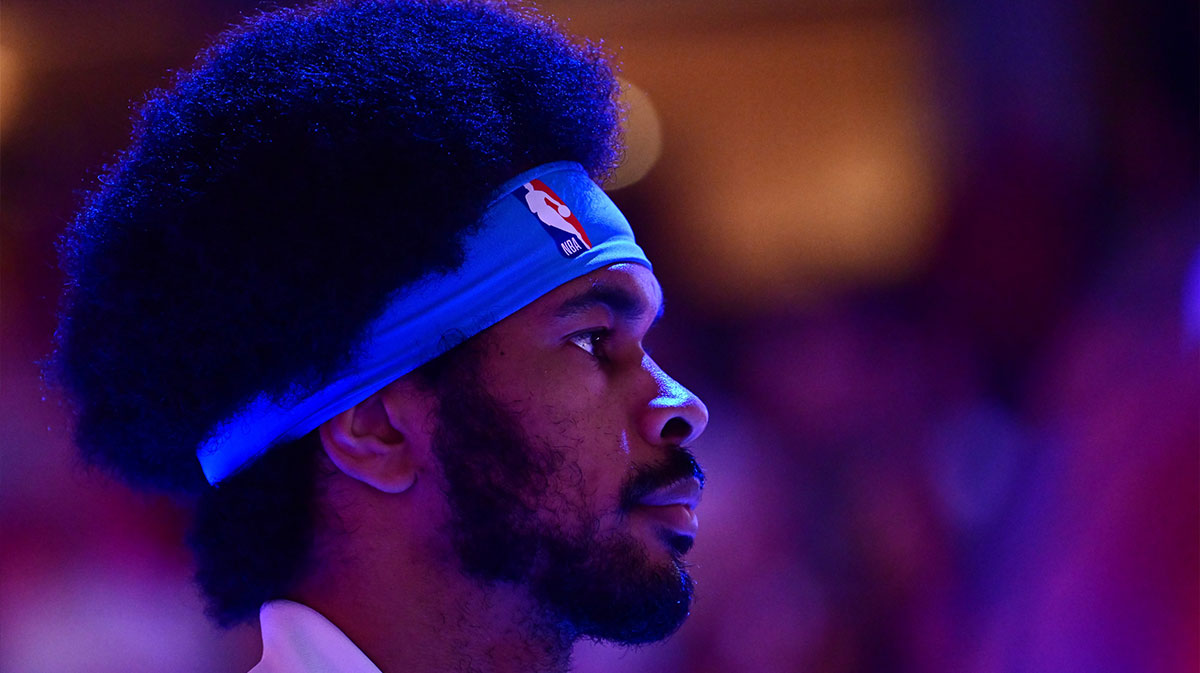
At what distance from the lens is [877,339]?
388cm

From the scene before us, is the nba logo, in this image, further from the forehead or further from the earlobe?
the earlobe

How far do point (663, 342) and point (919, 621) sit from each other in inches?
51.1

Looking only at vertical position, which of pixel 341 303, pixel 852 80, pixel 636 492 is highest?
pixel 341 303

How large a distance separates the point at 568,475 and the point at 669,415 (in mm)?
193

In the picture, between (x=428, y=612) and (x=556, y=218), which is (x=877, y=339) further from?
(x=428, y=612)

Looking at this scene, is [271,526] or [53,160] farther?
[53,160]

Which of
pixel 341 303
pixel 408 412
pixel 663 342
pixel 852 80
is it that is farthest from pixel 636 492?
pixel 852 80

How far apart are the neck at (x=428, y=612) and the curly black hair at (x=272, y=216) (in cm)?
30

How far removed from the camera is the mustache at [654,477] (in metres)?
1.66

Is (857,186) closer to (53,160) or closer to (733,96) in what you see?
(733,96)

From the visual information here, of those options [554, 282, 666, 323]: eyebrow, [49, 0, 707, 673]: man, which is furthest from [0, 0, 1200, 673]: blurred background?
[554, 282, 666, 323]: eyebrow

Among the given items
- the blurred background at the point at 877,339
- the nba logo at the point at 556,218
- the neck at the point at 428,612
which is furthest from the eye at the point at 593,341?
the blurred background at the point at 877,339

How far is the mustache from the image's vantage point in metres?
1.66

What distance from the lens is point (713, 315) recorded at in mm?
4043
